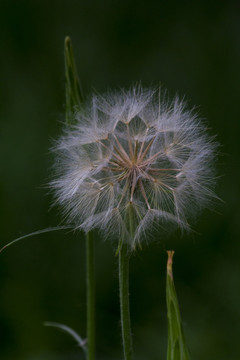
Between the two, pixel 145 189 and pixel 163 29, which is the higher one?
pixel 163 29

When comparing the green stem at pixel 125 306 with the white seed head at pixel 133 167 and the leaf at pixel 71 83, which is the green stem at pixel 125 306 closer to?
the white seed head at pixel 133 167

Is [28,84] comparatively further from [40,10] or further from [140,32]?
[140,32]

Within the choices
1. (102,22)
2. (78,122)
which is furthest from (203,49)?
(78,122)

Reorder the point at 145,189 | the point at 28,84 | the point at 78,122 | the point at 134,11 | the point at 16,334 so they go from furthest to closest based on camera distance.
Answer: the point at 134,11, the point at 28,84, the point at 16,334, the point at 78,122, the point at 145,189

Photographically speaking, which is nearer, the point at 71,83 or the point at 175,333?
the point at 175,333

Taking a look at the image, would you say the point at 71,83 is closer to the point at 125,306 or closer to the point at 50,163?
the point at 125,306

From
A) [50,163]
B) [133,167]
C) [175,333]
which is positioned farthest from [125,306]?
[50,163]

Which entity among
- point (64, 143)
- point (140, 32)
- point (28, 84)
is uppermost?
point (140, 32)
